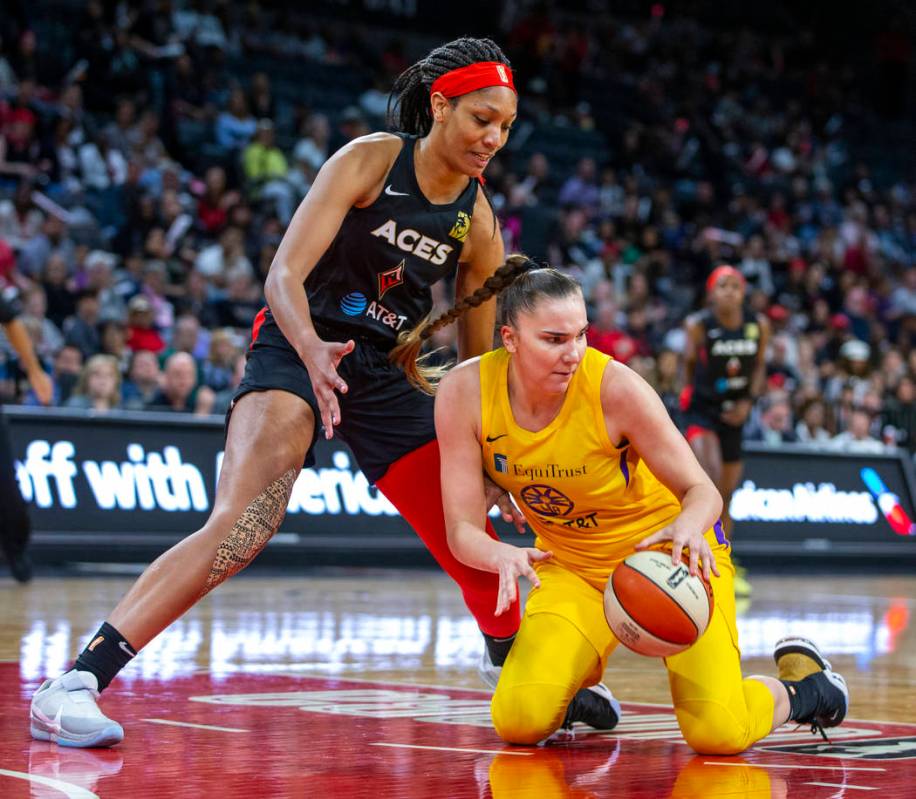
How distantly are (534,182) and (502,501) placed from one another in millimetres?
14185

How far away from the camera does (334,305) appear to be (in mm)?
4535

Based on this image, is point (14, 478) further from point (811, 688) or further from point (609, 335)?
point (609, 335)

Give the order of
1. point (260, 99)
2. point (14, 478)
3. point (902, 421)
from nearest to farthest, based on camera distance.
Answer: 1. point (14, 478)
2. point (902, 421)
3. point (260, 99)

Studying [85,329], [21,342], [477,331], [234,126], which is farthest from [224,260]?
[477,331]

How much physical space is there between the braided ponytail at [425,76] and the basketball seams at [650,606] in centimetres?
149

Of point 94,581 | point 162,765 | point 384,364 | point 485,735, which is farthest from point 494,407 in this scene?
point 94,581

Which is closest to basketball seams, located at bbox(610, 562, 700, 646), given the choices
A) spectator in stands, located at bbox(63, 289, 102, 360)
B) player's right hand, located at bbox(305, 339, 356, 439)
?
Answer: player's right hand, located at bbox(305, 339, 356, 439)

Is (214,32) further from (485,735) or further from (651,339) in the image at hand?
(485,735)

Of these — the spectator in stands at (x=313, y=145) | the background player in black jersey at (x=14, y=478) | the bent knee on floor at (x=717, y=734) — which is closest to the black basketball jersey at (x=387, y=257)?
the bent knee on floor at (x=717, y=734)

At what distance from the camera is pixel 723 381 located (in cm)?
1046

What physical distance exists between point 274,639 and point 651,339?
33.4 feet

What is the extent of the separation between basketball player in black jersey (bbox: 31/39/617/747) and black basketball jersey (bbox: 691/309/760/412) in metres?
5.87

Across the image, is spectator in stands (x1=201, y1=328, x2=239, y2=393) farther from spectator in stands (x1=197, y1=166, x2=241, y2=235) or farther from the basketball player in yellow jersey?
the basketball player in yellow jersey

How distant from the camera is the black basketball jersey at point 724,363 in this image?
34.3 ft
